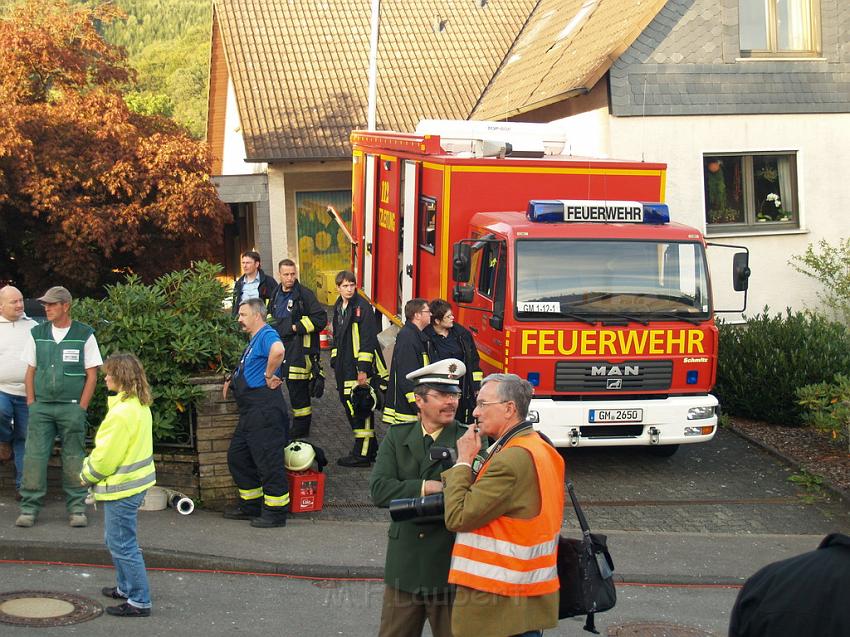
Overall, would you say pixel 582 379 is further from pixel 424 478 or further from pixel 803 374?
pixel 424 478

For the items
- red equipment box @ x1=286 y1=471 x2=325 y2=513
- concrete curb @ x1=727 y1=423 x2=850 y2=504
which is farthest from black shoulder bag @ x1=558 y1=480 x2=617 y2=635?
concrete curb @ x1=727 y1=423 x2=850 y2=504

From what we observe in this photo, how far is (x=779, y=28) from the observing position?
16.6 meters

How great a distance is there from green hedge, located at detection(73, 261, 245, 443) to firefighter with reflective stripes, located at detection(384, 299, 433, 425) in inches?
54.6

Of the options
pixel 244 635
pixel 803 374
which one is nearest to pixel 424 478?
pixel 244 635

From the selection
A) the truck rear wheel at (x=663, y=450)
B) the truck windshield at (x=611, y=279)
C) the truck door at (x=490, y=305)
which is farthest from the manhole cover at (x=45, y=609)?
the truck rear wheel at (x=663, y=450)

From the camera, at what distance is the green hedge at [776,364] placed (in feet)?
41.9

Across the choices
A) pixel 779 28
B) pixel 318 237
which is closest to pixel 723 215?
pixel 779 28

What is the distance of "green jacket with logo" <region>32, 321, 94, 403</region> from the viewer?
8.52 metres

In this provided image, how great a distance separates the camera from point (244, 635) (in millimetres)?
6789

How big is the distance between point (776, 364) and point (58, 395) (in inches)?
313

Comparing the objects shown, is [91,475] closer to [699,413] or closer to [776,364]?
[699,413]

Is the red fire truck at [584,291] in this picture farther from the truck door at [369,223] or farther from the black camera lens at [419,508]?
the black camera lens at [419,508]

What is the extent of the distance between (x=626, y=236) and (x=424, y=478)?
576 cm

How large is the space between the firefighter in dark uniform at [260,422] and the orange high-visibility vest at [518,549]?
4.22 m
